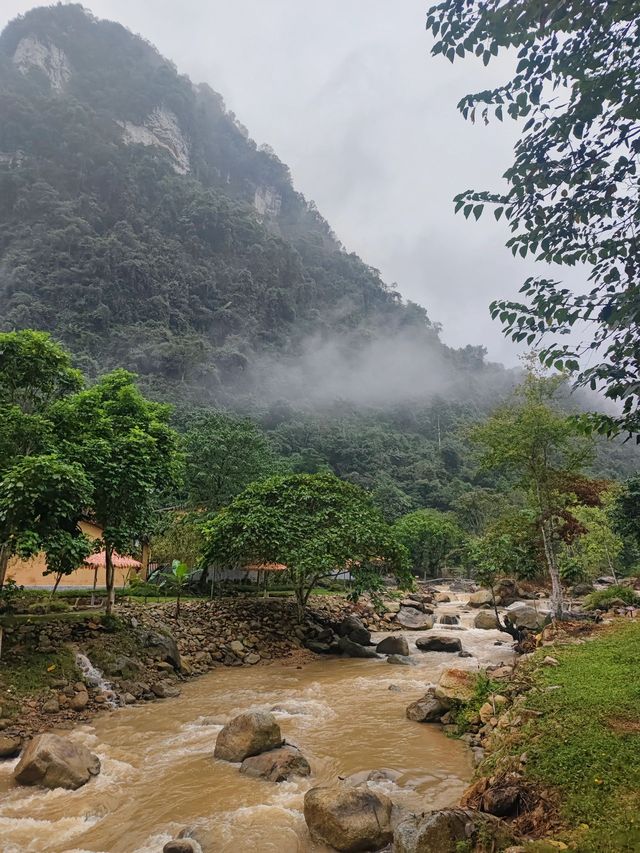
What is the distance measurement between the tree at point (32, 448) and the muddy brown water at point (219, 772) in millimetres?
4321

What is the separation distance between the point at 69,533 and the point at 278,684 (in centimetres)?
788

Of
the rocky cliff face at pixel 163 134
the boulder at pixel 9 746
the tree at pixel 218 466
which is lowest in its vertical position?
the boulder at pixel 9 746

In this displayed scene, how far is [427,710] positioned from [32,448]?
11.2m

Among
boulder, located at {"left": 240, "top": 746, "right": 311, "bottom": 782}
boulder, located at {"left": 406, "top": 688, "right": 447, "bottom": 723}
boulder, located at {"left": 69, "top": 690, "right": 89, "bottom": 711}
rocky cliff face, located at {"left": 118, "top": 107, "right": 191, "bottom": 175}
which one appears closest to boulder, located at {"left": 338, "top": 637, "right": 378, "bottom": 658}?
boulder, located at {"left": 406, "top": 688, "right": 447, "bottom": 723}

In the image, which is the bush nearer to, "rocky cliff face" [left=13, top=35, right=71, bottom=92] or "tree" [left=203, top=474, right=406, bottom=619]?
"tree" [left=203, top=474, right=406, bottom=619]

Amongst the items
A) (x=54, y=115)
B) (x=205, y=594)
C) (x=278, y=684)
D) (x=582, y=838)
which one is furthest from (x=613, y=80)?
(x=54, y=115)

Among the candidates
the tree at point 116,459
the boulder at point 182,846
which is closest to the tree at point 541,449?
the tree at point 116,459

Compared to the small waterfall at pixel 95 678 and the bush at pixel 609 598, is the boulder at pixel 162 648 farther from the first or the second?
the bush at pixel 609 598

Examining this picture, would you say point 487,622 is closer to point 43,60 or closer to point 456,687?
point 456,687

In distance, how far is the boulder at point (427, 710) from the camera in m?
11.6

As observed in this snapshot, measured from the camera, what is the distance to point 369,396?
5349 inches

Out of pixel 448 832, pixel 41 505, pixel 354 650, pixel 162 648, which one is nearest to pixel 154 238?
pixel 354 650

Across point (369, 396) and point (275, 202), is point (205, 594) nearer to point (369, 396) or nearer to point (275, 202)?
point (369, 396)

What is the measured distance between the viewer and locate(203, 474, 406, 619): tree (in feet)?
63.8
